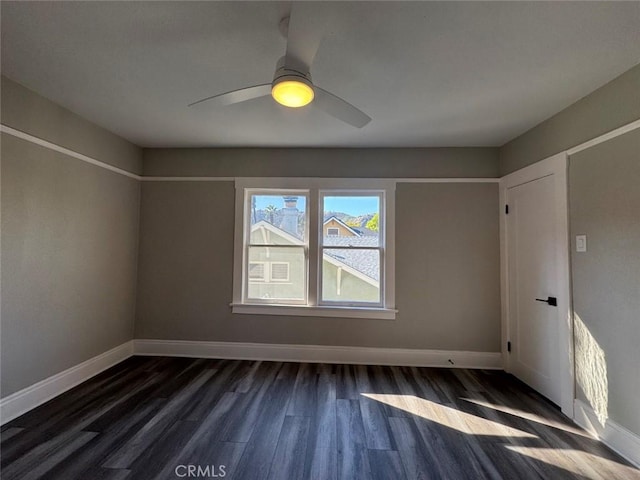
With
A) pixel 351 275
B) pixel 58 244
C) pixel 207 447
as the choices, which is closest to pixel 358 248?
pixel 351 275

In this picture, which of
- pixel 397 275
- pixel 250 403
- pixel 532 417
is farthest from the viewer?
pixel 397 275

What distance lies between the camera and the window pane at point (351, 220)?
3701 millimetres

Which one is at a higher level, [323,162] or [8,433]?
[323,162]

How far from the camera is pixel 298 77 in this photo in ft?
4.83

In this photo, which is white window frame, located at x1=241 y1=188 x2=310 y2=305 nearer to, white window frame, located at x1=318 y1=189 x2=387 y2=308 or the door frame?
white window frame, located at x1=318 y1=189 x2=387 y2=308

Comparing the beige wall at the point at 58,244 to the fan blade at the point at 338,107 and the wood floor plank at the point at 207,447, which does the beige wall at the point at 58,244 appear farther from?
the fan blade at the point at 338,107

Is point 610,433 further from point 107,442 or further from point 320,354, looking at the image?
point 107,442

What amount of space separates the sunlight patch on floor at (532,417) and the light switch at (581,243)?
1384 millimetres

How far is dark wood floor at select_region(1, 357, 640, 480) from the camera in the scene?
6.10 feet

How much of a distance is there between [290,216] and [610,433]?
11.0 feet

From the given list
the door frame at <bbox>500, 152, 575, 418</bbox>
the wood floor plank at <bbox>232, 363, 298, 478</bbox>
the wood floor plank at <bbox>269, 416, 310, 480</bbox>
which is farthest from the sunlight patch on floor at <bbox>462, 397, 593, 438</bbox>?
the wood floor plank at <bbox>232, 363, 298, 478</bbox>

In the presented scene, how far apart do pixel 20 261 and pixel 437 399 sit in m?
3.67

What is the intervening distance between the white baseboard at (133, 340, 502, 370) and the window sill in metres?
0.38

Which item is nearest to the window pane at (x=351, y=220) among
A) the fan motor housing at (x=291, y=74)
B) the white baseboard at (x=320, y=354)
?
the white baseboard at (x=320, y=354)
